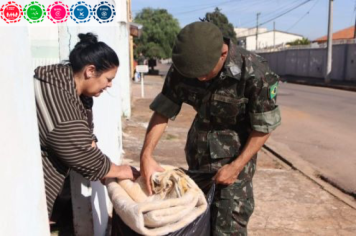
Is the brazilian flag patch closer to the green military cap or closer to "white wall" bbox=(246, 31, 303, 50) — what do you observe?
the green military cap

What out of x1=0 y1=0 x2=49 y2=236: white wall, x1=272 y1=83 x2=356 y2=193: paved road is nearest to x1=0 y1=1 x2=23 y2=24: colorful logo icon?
x1=0 y1=0 x2=49 y2=236: white wall

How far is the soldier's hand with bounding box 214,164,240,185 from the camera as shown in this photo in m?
1.99

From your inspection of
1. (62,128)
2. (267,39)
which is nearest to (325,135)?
(62,128)

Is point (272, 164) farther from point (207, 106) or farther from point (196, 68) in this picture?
point (196, 68)

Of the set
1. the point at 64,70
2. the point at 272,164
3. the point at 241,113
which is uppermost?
the point at 64,70

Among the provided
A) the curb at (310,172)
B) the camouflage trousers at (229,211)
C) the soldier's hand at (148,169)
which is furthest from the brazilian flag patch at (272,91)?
the curb at (310,172)

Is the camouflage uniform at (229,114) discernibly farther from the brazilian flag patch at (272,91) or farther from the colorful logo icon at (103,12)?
the colorful logo icon at (103,12)

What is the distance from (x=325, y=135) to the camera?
7590 millimetres

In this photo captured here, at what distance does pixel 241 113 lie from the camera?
2061 mm

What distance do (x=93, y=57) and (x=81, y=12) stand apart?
0.93 metres

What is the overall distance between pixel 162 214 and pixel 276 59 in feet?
104

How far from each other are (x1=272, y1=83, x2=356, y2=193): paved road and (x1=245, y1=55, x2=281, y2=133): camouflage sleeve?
9.79 feet

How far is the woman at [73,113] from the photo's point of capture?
5.75ft

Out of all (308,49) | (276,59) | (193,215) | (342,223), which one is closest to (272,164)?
(342,223)
